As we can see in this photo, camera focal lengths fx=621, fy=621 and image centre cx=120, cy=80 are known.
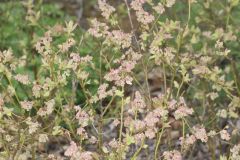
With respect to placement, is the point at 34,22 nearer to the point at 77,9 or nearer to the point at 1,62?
the point at 1,62

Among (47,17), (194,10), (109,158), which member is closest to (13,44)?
(47,17)

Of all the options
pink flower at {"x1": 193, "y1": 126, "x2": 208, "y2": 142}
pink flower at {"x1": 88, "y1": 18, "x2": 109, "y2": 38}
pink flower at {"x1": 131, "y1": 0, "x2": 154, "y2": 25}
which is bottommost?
pink flower at {"x1": 193, "y1": 126, "x2": 208, "y2": 142}

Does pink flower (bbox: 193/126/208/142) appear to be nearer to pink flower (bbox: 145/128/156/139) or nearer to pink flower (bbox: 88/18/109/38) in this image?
pink flower (bbox: 145/128/156/139)

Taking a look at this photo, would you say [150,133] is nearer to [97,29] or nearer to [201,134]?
[201,134]

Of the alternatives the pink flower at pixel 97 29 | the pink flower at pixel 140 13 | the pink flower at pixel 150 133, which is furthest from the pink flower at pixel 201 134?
the pink flower at pixel 97 29

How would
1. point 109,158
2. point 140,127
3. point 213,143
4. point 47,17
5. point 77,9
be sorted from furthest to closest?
point 77,9 < point 47,17 < point 213,143 < point 109,158 < point 140,127

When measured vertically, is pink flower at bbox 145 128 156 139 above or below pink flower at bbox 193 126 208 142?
above

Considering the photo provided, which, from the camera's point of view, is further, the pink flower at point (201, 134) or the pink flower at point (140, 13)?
the pink flower at point (140, 13)

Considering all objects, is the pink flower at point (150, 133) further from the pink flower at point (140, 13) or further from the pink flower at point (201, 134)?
the pink flower at point (140, 13)

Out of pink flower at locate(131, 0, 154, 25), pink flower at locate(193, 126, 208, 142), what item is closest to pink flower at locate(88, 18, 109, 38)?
pink flower at locate(131, 0, 154, 25)

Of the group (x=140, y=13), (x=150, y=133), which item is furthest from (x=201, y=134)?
(x=140, y=13)

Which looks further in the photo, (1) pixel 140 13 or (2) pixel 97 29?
(2) pixel 97 29
